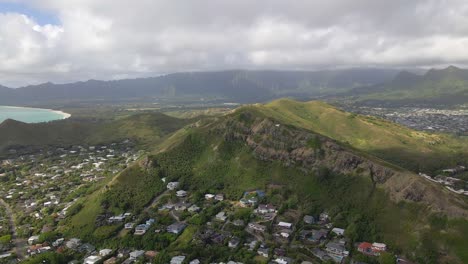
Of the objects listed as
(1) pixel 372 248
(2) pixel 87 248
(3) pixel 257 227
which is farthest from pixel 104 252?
(1) pixel 372 248

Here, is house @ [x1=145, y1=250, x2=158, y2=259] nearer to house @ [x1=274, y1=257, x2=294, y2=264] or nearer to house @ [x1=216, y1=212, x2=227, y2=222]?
house @ [x1=216, y1=212, x2=227, y2=222]

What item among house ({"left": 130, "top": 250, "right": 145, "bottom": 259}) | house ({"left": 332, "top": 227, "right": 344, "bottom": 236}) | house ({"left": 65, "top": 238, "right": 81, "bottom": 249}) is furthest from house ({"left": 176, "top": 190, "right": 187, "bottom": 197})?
house ({"left": 332, "top": 227, "right": 344, "bottom": 236})

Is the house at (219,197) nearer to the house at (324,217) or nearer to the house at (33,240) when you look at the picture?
the house at (324,217)

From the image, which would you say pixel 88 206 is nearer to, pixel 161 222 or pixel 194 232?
pixel 161 222

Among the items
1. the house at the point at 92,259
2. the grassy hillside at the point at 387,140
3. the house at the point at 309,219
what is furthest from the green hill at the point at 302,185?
the grassy hillside at the point at 387,140

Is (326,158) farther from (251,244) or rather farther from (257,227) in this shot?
(251,244)
